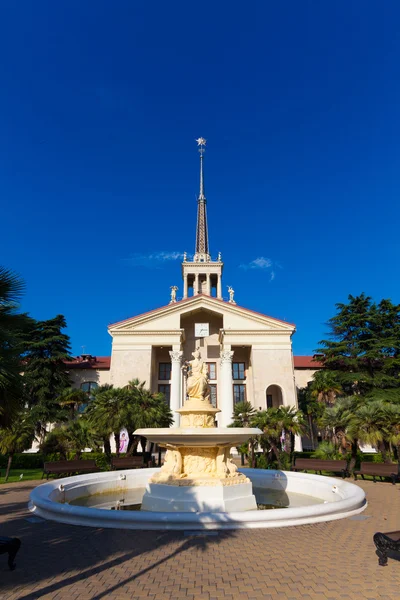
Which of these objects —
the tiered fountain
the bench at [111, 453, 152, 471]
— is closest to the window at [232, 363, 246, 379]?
the bench at [111, 453, 152, 471]

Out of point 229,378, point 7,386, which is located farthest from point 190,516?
point 229,378

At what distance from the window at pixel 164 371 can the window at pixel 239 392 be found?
26.1ft

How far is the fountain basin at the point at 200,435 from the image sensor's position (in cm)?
962

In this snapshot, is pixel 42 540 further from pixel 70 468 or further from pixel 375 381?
pixel 375 381

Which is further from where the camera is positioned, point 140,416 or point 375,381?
point 375,381

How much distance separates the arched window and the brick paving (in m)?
32.3

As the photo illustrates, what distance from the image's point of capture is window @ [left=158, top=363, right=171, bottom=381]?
42156 mm

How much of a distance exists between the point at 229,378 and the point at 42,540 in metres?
31.9

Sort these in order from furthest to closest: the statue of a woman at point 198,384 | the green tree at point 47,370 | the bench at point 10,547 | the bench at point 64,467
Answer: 1. the green tree at point 47,370
2. the bench at point 64,467
3. the statue of a woman at point 198,384
4. the bench at point 10,547

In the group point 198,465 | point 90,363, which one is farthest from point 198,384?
point 90,363

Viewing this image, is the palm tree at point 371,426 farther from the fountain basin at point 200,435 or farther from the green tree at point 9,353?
the green tree at point 9,353

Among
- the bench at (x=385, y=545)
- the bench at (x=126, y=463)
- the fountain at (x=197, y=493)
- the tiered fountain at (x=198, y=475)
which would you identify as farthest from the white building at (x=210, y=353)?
the bench at (x=385, y=545)

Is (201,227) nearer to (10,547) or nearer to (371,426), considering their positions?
(371,426)

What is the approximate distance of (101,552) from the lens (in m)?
6.35
